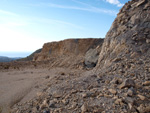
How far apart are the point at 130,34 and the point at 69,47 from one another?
37.5 ft

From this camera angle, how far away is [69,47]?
55.4 feet

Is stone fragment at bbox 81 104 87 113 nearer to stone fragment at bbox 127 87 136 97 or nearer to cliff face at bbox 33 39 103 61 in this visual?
stone fragment at bbox 127 87 136 97

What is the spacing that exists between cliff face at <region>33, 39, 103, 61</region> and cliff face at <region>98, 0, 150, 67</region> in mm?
7917

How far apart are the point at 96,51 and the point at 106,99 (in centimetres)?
749

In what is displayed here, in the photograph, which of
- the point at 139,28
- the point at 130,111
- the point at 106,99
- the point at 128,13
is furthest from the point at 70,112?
the point at 128,13

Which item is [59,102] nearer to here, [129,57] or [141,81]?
[141,81]

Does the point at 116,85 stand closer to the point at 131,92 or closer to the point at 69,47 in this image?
the point at 131,92

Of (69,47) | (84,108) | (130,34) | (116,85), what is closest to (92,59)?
(130,34)

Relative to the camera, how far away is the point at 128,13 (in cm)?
697

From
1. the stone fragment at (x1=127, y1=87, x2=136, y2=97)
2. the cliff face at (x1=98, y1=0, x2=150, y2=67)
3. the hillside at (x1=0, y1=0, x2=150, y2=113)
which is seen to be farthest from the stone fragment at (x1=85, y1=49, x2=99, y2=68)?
the stone fragment at (x1=127, y1=87, x2=136, y2=97)

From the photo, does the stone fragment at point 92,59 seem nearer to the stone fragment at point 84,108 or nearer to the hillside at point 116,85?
the hillside at point 116,85

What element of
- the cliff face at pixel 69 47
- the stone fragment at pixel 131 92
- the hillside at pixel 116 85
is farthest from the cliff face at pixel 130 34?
the cliff face at pixel 69 47

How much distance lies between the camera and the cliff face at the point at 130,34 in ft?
17.2

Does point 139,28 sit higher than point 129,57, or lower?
higher
